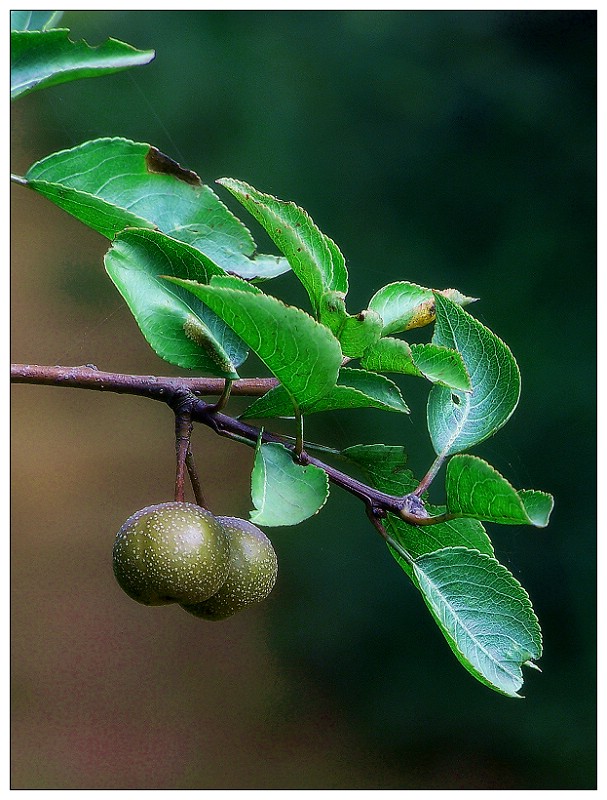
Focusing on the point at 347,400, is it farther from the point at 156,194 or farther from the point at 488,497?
the point at 156,194

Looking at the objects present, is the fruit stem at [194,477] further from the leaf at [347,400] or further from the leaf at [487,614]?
the leaf at [487,614]

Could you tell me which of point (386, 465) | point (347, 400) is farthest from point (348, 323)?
point (386, 465)

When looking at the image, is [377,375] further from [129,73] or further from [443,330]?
[129,73]

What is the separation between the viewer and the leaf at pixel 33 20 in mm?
694

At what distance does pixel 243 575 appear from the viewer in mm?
644

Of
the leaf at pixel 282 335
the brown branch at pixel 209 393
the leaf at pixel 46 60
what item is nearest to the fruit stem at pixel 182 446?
the brown branch at pixel 209 393

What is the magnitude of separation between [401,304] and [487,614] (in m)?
0.23

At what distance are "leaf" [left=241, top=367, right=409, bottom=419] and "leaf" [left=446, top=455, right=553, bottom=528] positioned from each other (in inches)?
2.4

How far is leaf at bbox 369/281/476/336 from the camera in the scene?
63 centimetres

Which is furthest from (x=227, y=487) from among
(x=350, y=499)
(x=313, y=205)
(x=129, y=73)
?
(x=129, y=73)

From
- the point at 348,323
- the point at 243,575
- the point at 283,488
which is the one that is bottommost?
the point at 243,575

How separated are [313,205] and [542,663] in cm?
156

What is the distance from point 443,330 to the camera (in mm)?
620

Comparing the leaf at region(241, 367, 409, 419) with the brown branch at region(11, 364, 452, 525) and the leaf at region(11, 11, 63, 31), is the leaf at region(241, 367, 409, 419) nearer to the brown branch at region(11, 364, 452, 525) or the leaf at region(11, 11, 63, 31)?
the brown branch at region(11, 364, 452, 525)
